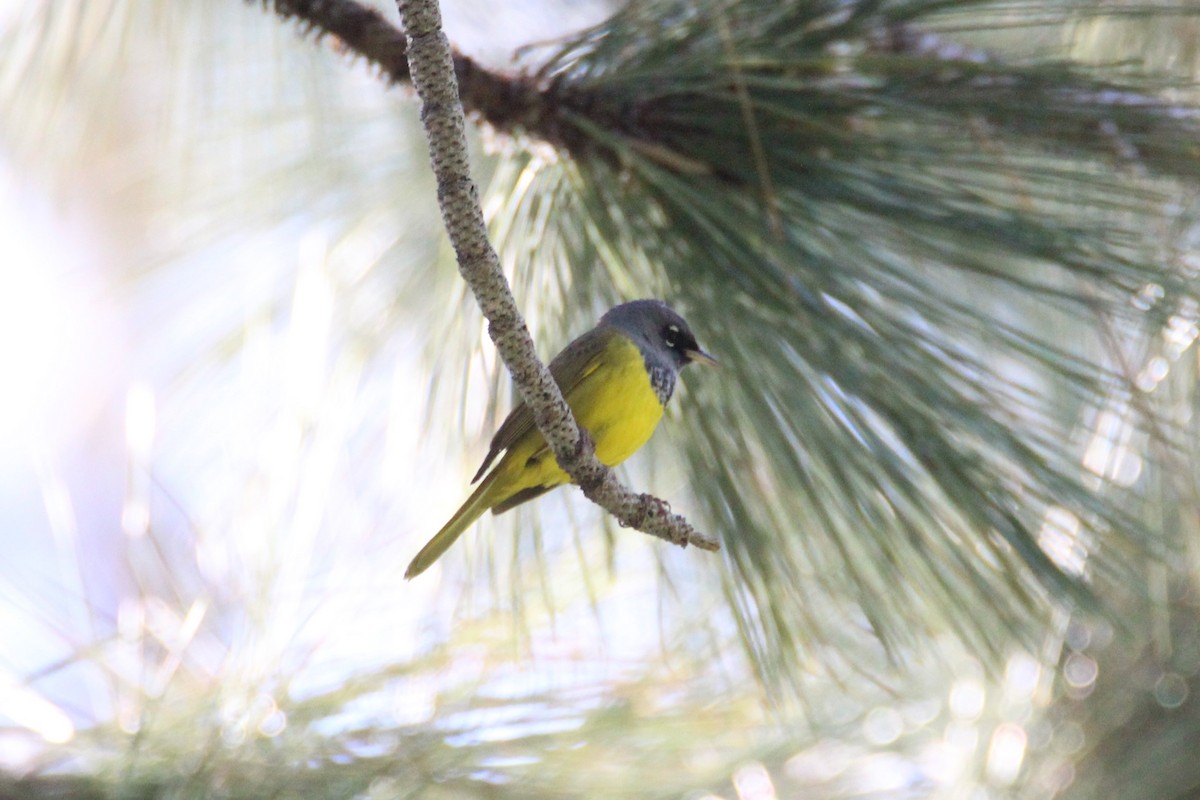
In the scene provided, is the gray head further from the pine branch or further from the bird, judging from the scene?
the pine branch

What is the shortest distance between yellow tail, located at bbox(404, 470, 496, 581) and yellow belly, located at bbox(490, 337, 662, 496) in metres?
0.02

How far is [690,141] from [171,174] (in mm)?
1532

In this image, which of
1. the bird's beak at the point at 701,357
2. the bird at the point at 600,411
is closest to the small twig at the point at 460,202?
the bird's beak at the point at 701,357

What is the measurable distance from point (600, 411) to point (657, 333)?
179 mm

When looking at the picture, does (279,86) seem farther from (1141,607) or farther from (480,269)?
(1141,607)

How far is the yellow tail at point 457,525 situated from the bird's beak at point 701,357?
0.42 m

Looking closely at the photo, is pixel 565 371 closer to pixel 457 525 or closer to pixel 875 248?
pixel 457 525

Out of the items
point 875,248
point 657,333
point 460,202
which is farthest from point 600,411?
point 460,202

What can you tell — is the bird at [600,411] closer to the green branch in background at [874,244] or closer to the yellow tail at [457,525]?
the yellow tail at [457,525]

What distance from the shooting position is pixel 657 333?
7.01 ft

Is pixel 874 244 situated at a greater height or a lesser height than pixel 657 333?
lesser

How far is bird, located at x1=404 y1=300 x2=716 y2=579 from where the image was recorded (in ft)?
6.83

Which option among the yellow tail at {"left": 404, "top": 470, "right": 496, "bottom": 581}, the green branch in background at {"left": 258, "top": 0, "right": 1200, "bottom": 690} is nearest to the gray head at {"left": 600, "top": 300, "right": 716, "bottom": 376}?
the green branch in background at {"left": 258, "top": 0, "right": 1200, "bottom": 690}

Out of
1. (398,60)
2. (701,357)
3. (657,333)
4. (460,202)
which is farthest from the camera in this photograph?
(657,333)
